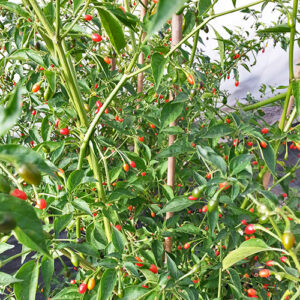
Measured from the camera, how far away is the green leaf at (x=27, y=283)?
481 millimetres

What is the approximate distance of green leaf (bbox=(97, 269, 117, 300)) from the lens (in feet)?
1.83

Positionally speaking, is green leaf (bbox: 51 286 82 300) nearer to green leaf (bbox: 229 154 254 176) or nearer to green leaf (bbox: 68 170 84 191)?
green leaf (bbox: 68 170 84 191)

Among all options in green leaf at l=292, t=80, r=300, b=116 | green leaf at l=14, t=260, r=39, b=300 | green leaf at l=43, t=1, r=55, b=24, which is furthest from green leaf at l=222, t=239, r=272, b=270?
green leaf at l=43, t=1, r=55, b=24

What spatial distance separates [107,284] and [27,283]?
0.15 meters

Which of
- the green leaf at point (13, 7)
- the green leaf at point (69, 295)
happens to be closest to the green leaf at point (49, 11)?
the green leaf at point (13, 7)

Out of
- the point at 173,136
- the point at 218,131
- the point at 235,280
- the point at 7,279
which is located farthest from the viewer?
the point at 173,136

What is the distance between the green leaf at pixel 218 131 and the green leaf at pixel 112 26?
24 centimetres

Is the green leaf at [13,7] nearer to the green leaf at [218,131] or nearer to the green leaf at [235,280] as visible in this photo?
the green leaf at [218,131]

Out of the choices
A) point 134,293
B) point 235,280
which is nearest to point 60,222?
point 134,293

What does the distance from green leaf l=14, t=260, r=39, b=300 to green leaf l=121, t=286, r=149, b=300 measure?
20cm

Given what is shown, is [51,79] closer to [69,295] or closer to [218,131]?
[218,131]

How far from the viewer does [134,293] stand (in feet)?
2.02

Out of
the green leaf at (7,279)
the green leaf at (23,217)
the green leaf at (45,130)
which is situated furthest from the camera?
the green leaf at (45,130)

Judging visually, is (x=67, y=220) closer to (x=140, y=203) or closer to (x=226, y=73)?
(x=140, y=203)
